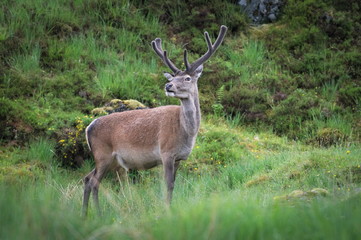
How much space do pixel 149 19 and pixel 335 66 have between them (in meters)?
5.55

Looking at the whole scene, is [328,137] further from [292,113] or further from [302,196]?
[302,196]

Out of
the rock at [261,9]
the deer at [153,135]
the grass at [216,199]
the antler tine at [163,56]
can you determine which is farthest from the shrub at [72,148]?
the rock at [261,9]

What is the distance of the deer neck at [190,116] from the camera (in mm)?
8062

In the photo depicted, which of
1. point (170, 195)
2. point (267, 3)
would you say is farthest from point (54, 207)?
point (267, 3)

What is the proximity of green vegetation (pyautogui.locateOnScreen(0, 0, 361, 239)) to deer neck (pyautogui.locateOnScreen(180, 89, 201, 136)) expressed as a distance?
0.89 meters

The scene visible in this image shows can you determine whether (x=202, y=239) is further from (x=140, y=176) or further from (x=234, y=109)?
(x=234, y=109)

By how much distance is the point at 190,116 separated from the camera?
26.7ft

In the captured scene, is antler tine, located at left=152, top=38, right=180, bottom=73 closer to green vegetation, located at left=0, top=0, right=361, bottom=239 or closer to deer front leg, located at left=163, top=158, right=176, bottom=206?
deer front leg, located at left=163, top=158, right=176, bottom=206

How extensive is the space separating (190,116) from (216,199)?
12.8ft

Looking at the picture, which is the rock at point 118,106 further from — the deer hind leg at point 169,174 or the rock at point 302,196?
the rock at point 302,196

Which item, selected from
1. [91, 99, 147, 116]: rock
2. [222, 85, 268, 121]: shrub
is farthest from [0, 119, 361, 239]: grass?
[91, 99, 147, 116]: rock

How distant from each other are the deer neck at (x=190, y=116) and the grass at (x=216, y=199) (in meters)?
0.87

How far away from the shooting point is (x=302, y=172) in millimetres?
8523

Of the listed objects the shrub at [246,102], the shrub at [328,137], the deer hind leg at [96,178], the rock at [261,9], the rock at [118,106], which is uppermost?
the rock at [261,9]
